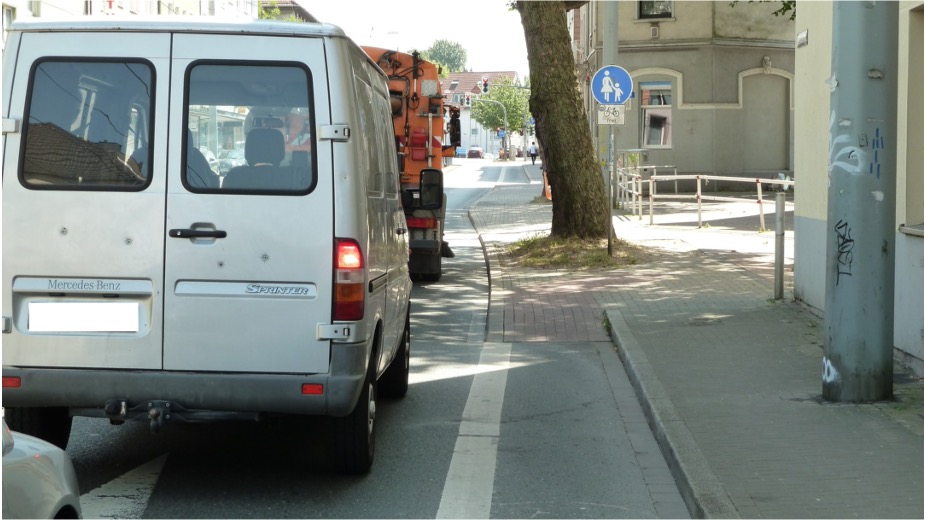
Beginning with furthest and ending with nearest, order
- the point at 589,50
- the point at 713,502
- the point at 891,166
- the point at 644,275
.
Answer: the point at 589,50, the point at 644,275, the point at 891,166, the point at 713,502

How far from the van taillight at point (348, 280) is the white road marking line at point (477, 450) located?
3.30 ft

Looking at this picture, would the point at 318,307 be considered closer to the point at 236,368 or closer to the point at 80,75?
the point at 236,368

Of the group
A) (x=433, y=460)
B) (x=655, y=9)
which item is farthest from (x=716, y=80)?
(x=433, y=460)

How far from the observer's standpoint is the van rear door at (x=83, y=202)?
536 centimetres

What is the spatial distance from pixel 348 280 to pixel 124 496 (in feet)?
4.94

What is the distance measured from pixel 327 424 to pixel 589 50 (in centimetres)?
3879

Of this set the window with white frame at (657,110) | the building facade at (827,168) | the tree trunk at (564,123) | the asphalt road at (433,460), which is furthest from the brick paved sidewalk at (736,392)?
the window with white frame at (657,110)

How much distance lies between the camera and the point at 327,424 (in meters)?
7.15

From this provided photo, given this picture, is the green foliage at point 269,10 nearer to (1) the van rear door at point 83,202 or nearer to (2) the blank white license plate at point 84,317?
(1) the van rear door at point 83,202

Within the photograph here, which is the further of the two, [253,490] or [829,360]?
[829,360]

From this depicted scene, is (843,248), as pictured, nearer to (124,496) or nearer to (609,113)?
(124,496)

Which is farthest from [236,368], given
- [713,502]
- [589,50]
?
[589,50]

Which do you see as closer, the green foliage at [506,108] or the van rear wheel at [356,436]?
the van rear wheel at [356,436]

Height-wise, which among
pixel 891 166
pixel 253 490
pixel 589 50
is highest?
pixel 589 50
